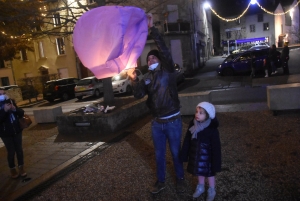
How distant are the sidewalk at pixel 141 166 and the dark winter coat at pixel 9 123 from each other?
96cm

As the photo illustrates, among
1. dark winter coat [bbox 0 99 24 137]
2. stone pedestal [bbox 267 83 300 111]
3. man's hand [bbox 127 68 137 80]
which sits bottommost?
stone pedestal [bbox 267 83 300 111]

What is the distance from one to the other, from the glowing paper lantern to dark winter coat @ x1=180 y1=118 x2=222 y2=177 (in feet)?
4.54

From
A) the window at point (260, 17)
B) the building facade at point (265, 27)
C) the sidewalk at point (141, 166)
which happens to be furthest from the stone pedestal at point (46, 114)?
the window at point (260, 17)

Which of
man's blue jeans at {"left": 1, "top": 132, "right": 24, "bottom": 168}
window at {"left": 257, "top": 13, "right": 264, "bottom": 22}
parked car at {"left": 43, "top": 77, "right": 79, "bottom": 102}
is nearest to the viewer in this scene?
man's blue jeans at {"left": 1, "top": 132, "right": 24, "bottom": 168}

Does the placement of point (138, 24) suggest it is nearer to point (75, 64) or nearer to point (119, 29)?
point (119, 29)

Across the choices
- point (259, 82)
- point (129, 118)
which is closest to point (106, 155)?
point (129, 118)

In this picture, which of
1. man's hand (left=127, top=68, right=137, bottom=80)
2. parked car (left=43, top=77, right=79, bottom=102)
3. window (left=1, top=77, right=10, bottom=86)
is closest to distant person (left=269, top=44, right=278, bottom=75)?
man's hand (left=127, top=68, right=137, bottom=80)

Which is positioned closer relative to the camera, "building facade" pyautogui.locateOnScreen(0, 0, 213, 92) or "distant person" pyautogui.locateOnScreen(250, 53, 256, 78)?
"distant person" pyautogui.locateOnScreen(250, 53, 256, 78)

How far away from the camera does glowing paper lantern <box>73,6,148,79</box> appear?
3180 mm

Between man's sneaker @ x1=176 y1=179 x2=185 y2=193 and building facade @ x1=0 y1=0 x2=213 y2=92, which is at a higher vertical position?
building facade @ x1=0 y1=0 x2=213 y2=92

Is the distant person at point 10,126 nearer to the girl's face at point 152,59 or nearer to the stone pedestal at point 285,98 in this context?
the girl's face at point 152,59

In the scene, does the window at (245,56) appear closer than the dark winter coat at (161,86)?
No

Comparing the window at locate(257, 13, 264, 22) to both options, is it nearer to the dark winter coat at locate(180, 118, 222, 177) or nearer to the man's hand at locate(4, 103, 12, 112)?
the dark winter coat at locate(180, 118, 222, 177)

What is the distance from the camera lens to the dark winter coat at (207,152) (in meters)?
3.32
